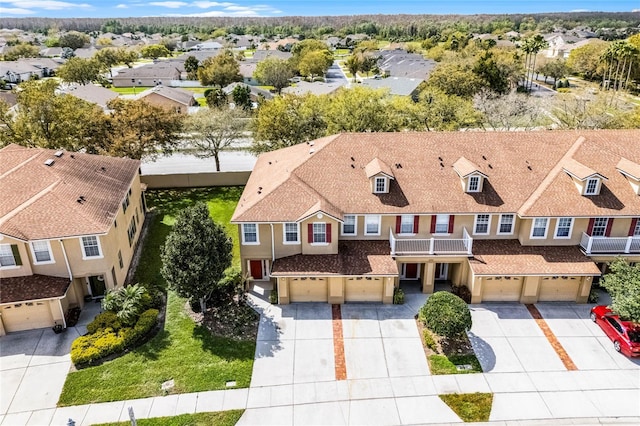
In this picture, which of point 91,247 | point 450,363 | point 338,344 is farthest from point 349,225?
point 91,247

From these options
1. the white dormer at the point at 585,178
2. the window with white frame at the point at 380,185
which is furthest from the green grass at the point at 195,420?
the white dormer at the point at 585,178

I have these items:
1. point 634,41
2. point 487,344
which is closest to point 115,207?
point 487,344

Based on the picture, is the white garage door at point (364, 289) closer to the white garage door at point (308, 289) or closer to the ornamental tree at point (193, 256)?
the white garage door at point (308, 289)

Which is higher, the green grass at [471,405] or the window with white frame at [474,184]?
the window with white frame at [474,184]

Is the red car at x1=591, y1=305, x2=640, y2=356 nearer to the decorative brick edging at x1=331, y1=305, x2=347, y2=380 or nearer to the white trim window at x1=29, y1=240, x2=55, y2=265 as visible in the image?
the decorative brick edging at x1=331, y1=305, x2=347, y2=380

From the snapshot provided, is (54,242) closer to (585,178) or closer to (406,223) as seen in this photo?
(406,223)

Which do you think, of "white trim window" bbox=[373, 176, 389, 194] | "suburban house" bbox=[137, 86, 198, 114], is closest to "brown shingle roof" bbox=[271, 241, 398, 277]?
"white trim window" bbox=[373, 176, 389, 194]
